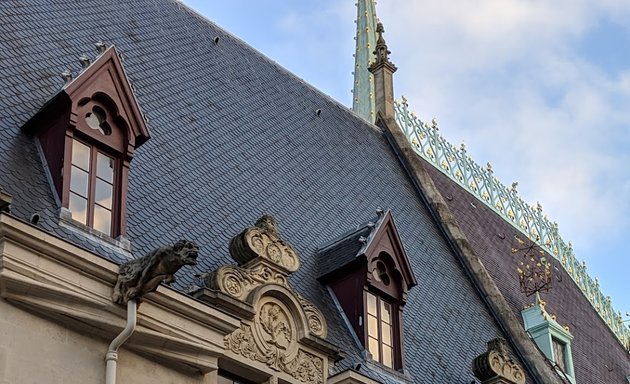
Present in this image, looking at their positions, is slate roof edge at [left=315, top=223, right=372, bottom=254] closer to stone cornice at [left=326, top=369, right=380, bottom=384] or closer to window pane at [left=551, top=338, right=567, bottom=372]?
stone cornice at [left=326, top=369, right=380, bottom=384]

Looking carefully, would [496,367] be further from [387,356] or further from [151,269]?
[151,269]

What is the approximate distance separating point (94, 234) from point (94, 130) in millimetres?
1631

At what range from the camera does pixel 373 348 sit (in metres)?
22.1

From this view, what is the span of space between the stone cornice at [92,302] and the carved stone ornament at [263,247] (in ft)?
6.87

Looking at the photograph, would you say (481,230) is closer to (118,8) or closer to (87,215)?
(118,8)

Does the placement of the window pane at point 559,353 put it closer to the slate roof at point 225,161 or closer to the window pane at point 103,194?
the slate roof at point 225,161

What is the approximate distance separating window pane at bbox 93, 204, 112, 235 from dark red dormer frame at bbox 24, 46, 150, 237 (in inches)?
3.2

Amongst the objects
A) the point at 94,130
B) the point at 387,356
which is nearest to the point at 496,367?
the point at 387,356

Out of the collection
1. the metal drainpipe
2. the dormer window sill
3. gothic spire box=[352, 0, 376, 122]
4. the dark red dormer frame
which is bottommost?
the metal drainpipe

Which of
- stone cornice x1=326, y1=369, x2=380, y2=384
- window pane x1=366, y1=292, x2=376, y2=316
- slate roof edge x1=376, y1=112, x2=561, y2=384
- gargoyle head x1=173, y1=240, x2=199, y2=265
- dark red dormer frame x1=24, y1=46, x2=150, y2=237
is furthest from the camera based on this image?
slate roof edge x1=376, y1=112, x2=561, y2=384

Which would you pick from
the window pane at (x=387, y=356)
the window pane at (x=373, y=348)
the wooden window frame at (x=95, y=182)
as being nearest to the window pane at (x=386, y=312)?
the window pane at (x=387, y=356)

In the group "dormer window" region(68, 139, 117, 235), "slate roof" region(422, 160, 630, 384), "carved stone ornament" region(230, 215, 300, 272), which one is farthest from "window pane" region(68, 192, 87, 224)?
"slate roof" region(422, 160, 630, 384)

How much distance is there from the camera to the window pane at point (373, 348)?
22.0 metres

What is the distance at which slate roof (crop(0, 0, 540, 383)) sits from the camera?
66.1ft
